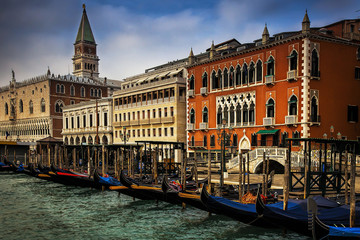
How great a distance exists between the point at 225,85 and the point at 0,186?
17626 mm

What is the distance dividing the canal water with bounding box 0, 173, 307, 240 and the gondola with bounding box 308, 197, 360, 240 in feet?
8.40

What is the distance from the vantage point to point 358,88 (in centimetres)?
2772

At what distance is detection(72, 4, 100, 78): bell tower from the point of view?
8412 centimetres

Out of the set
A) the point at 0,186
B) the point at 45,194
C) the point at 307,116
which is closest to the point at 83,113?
the point at 0,186

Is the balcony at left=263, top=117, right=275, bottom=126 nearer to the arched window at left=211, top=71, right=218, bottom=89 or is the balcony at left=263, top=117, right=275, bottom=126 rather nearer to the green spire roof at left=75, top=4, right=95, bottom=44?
the arched window at left=211, top=71, right=218, bottom=89

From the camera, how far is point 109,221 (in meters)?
15.0

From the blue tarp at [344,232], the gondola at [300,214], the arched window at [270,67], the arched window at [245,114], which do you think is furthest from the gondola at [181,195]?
the arched window at [270,67]

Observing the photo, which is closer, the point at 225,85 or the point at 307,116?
the point at 307,116

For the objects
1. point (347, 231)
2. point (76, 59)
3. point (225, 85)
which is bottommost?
point (347, 231)

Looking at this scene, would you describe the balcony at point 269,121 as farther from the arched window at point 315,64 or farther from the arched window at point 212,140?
the arched window at point 212,140

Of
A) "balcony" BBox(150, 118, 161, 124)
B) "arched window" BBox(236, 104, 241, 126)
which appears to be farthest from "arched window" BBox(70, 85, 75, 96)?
"arched window" BBox(236, 104, 241, 126)

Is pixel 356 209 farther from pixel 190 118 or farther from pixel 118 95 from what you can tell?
pixel 118 95

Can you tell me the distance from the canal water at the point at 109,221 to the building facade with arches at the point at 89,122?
86.7 feet

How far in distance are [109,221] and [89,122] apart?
37.5m
